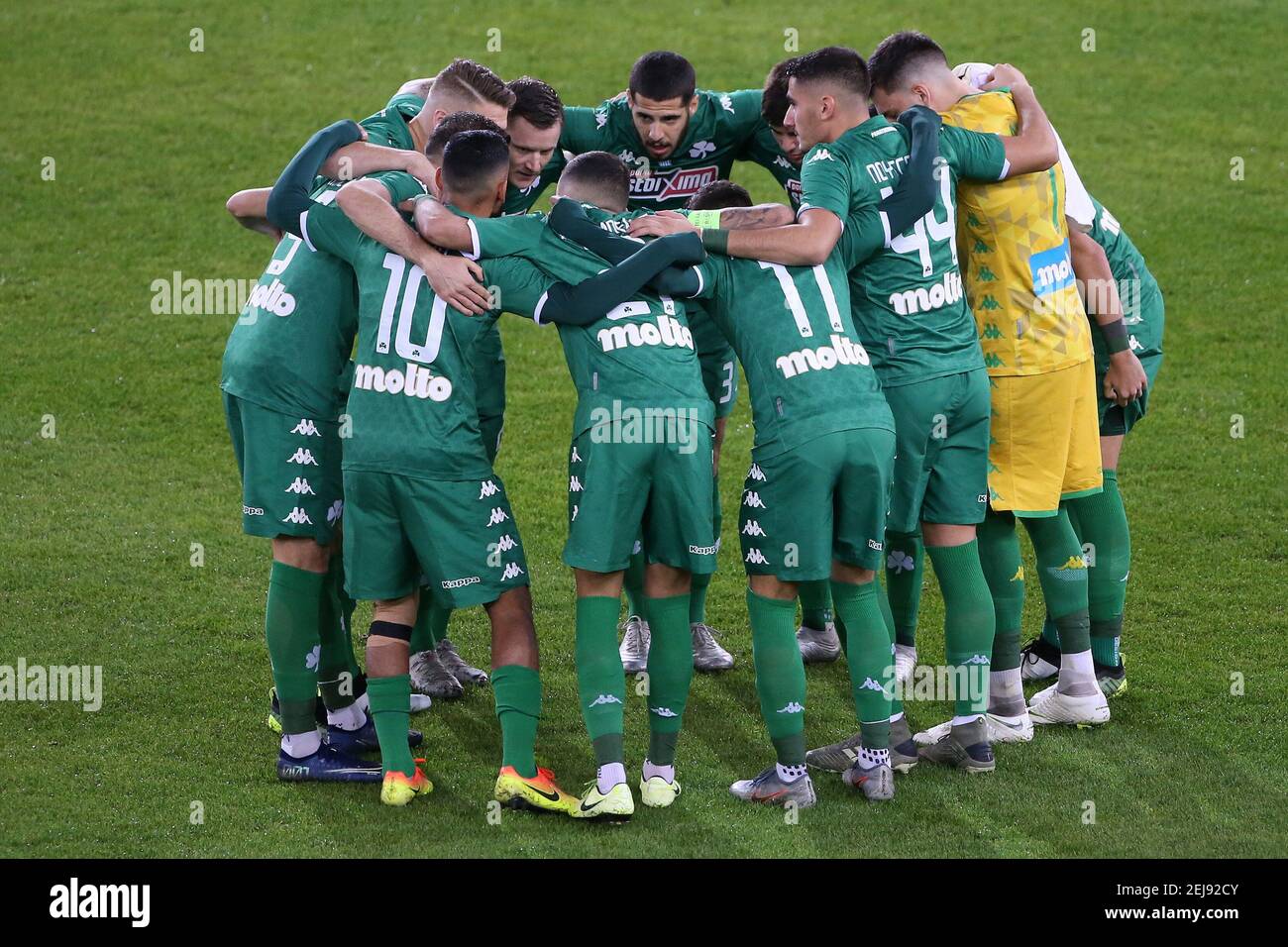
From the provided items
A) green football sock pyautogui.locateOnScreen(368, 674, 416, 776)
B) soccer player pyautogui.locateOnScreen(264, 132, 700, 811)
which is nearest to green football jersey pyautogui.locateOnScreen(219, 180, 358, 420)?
soccer player pyautogui.locateOnScreen(264, 132, 700, 811)

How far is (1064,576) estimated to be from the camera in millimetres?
6484

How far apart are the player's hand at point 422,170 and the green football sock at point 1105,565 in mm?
3006

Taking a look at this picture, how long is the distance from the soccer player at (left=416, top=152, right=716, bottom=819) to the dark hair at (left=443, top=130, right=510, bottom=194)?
137 mm

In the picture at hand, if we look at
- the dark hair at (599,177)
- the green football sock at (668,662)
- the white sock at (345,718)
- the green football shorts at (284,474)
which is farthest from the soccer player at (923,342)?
the white sock at (345,718)

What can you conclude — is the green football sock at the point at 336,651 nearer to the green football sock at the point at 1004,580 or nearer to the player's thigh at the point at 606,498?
the player's thigh at the point at 606,498

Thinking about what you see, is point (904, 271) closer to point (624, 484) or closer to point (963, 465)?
point (963, 465)

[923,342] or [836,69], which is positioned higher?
[836,69]

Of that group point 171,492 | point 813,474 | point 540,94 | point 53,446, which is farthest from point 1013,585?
point 53,446

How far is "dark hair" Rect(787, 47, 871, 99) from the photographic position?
5.82 meters

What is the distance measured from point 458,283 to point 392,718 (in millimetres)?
1564

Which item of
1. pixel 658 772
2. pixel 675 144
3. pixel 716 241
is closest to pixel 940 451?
pixel 716 241

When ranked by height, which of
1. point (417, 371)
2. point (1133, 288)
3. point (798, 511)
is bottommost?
point (798, 511)

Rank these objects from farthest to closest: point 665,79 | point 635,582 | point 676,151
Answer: point 676,151
point 665,79
point 635,582

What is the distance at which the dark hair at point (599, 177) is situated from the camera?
5801 mm
